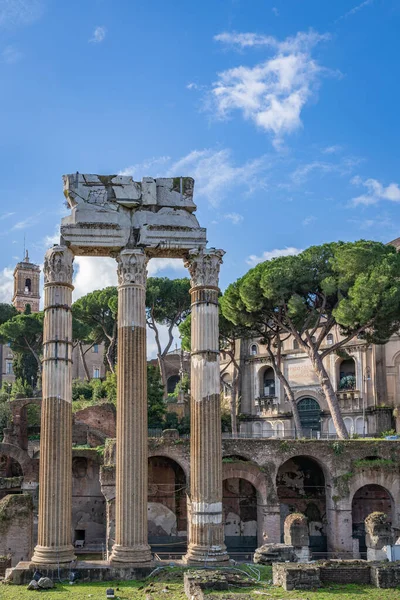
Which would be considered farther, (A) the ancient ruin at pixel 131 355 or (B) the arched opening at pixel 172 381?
(B) the arched opening at pixel 172 381

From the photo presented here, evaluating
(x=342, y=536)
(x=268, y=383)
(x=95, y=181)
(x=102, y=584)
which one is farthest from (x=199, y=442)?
(x=268, y=383)

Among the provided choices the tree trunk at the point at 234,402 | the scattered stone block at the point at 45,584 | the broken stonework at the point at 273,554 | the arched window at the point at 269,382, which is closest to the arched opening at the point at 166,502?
the tree trunk at the point at 234,402

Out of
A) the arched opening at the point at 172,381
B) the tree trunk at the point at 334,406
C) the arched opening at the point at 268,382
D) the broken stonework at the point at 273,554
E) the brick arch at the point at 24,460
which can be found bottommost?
the broken stonework at the point at 273,554

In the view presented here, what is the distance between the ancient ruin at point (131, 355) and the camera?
1415cm

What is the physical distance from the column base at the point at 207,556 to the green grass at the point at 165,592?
497 mm

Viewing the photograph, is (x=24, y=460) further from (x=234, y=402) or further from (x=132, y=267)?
(x=132, y=267)

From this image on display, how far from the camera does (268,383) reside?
3841cm

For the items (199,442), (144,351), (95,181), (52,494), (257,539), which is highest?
(95,181)

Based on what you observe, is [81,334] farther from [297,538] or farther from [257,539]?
[297,538]

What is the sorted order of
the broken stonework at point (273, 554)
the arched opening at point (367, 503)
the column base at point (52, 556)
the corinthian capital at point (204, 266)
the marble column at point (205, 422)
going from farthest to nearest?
Result: the arched opening at point (367, 503) → the broken stonework at point (273, 554) → the corinthian capital at point (204, 266) → the marble column at point (205, 422) → the column base at point (52, 556)

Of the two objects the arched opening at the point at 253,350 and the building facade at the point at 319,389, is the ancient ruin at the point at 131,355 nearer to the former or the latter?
the building facade at the point at 319,389

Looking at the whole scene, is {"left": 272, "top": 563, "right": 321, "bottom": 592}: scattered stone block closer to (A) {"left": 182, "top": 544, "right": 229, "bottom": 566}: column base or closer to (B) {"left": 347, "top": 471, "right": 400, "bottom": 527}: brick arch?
(A) {"left": 182, "top": 544, "right": 229, "bottom": 566}: column base

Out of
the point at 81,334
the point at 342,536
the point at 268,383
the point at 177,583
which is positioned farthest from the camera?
the point at 81,334

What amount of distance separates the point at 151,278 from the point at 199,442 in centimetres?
2518
